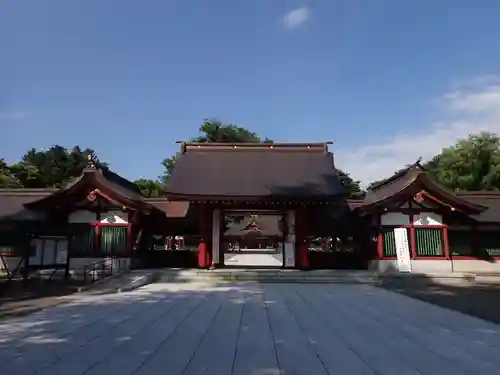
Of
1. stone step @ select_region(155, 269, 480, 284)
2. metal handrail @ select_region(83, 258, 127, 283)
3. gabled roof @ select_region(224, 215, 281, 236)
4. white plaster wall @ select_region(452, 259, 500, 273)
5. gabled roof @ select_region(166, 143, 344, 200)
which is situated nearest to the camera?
stone step @ select_region(155, 269, 480, 284)

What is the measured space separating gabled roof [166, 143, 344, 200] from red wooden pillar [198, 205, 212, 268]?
120cm

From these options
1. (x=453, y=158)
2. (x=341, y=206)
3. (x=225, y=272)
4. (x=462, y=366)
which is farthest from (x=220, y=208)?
(x=453, y=158)

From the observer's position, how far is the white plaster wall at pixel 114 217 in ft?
67.0

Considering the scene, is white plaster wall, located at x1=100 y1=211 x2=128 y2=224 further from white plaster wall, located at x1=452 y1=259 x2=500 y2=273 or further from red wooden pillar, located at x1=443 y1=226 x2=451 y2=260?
white plaster wall, located at x1=452 y1=259 x2=500 y2=273

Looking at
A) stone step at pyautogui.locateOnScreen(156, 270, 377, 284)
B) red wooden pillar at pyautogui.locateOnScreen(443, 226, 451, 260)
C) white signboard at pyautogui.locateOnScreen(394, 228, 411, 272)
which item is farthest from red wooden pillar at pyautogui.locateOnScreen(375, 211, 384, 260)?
red wooden pillar at pyautogui.locateOnScreen(443, 226, 451, 260)

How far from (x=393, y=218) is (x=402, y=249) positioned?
1569mm

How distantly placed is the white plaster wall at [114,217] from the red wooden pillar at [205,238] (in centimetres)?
Result: 375

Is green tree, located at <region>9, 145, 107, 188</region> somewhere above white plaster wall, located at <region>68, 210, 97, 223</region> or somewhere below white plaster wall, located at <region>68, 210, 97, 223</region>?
above

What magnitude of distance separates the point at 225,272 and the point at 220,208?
3.53 m

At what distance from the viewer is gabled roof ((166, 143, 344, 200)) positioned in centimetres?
1991

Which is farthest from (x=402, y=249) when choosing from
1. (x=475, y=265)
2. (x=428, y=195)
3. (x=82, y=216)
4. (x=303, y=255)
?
(x=82, y=216)

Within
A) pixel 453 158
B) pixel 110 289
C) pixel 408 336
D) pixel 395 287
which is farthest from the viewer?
pixel 453 158

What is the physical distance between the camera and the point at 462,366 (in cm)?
528

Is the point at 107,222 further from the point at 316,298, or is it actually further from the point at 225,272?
the point at 316,298
